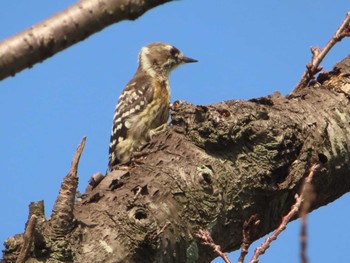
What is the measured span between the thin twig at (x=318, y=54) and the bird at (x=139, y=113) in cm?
168

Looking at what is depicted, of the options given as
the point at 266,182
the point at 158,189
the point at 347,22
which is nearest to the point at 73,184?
the point at 158,189

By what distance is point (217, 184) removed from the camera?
4484mm

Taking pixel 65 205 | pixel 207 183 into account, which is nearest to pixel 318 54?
pixel 207 183

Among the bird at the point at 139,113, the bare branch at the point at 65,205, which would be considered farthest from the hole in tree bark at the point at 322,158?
the bird at the point at 139,113

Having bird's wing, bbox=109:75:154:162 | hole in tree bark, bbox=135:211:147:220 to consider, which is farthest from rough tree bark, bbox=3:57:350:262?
bird's wing, bbox=109:75:154:162

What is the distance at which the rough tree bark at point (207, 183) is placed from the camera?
3.95 m

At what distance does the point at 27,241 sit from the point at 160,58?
570 cm

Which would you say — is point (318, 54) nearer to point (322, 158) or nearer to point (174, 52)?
point (322, 158)

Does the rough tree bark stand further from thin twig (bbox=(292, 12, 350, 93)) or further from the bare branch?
thin twig (bbox=(292, 12, 350, 93))

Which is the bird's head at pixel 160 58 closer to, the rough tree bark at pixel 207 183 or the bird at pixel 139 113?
the bird at pixel 139 113

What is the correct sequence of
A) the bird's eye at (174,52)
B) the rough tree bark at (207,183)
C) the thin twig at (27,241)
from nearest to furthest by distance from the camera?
the thin twig at (27,241) < the rough tree bark at (207,183) < the bird's eye at (174,52)

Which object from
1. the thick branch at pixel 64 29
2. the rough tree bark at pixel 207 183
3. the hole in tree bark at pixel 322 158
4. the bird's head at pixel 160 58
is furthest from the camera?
the bird's head at pixel 160 58

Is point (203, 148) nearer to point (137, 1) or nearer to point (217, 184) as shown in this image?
point (217, 184)

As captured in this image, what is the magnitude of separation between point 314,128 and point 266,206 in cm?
61
